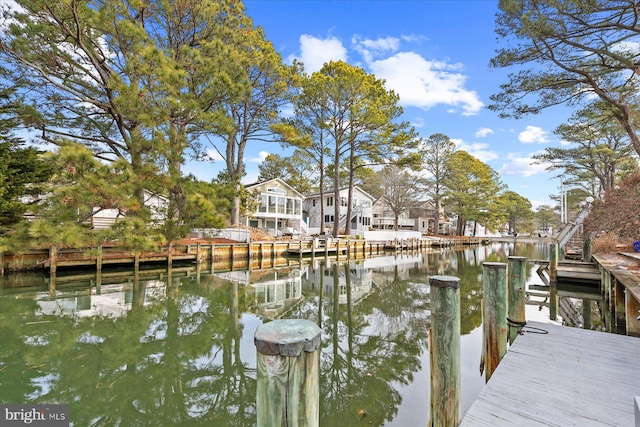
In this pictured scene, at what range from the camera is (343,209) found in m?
33.9

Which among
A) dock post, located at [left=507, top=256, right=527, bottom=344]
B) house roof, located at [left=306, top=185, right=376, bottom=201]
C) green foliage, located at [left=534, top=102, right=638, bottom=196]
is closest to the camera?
dock post, located at [left=507, top=256, right=527, bottom=344]

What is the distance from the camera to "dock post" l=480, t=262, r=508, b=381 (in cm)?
336

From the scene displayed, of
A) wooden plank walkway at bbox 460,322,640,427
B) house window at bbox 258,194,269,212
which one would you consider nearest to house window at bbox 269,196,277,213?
house window at bbox 258,194,269,212

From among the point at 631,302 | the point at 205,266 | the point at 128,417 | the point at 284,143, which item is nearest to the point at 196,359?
the point at 128,417

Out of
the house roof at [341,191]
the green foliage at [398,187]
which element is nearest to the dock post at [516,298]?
the green foliage at [398,187]

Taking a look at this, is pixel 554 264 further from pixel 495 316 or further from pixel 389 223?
pixel 389 223

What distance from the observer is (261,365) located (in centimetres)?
131

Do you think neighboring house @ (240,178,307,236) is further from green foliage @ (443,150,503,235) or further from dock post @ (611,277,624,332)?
dock post @ (611,277,624,332)

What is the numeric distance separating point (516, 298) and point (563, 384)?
54.4 inches

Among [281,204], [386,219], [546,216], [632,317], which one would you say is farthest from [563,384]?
[546,216]

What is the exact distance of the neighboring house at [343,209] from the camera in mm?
33500

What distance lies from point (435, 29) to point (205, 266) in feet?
44.8

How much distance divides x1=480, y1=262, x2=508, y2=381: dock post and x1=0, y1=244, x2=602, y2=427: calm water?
61 cm

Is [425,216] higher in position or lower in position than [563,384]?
higher
